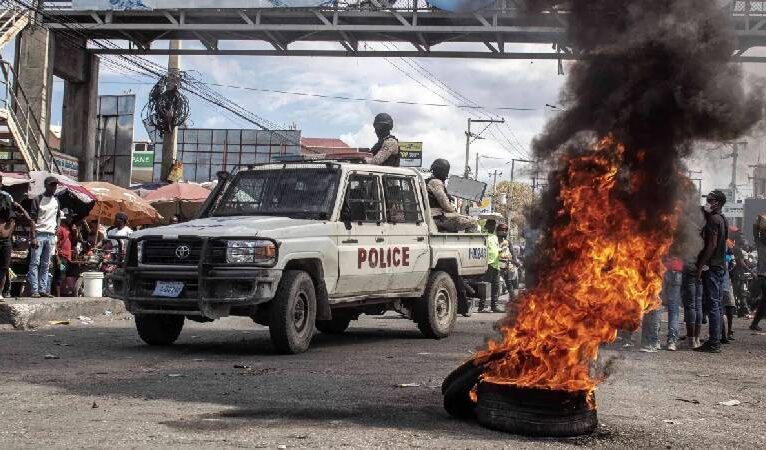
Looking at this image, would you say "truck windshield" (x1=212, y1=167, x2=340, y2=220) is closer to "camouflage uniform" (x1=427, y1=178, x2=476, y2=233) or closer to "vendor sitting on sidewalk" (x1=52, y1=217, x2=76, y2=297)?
"camouflage uniform" (x1=427, y1=178, x2=476, y2=233)

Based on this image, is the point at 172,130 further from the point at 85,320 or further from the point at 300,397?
the point at 300,397

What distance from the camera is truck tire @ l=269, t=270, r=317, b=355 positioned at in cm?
860

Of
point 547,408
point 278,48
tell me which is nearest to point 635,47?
point 547,408

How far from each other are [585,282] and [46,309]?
8.58 m

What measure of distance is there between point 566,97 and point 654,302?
5.35ft

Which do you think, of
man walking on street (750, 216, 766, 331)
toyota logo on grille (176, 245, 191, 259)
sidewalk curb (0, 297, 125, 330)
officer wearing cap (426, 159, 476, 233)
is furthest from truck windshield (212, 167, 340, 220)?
man walking on street (750, 216, 766, 331)

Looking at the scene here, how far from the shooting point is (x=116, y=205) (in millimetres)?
20016

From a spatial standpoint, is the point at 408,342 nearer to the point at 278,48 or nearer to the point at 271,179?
the point at 271,179

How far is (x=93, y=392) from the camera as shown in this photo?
627 centimetres

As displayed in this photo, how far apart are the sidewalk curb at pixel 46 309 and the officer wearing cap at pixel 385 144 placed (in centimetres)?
508

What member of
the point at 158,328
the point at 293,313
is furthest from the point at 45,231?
the point at 293,313

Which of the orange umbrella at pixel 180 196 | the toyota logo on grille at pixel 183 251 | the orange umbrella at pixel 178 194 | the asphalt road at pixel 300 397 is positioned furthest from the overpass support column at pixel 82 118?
the toyota logo on grille at pixel 183 251

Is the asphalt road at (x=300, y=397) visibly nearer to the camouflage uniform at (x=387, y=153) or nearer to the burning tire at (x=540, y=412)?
the burning tire at (x=540, y=412)

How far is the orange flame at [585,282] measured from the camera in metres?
5.36
